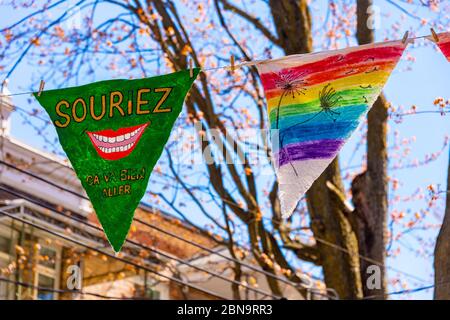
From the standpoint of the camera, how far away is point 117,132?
9977mm

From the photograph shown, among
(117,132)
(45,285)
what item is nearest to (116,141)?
(117,132)

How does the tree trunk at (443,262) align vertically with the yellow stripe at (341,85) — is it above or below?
below

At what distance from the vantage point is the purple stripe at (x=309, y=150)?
9625 millimetres

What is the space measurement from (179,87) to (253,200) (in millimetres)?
6344

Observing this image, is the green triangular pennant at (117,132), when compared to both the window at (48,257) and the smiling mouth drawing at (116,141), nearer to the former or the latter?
the smiling mouth drawing at (116,141)

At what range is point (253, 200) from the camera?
16.1m

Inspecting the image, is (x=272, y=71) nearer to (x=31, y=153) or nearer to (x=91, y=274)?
(x=31, y=153)

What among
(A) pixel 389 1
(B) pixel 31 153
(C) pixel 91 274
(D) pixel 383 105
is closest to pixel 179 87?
(D) pixel 383 105

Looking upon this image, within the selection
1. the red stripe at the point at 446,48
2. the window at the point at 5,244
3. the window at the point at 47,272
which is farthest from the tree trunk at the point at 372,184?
the window at the point at 5,244

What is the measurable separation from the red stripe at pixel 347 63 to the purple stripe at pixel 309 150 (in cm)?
53

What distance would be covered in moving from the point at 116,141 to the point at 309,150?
66.4 inches

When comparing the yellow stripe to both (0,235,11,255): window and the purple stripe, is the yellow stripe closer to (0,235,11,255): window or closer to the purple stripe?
the purple stripe
